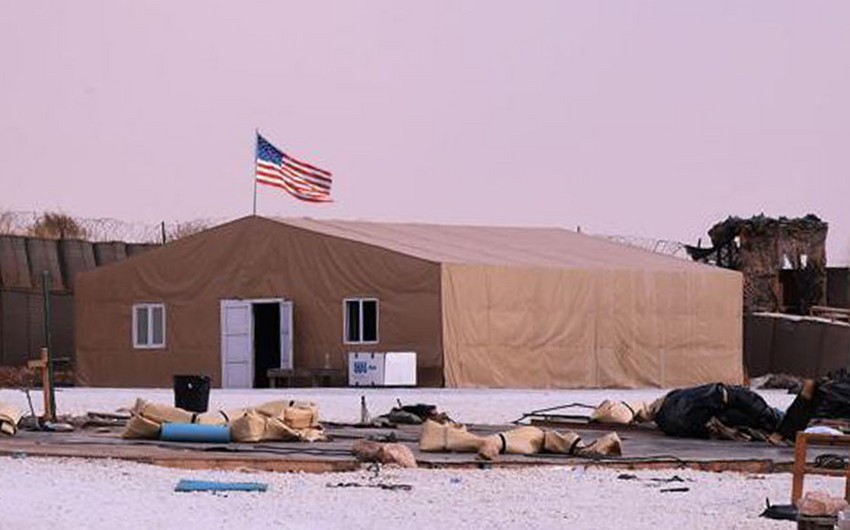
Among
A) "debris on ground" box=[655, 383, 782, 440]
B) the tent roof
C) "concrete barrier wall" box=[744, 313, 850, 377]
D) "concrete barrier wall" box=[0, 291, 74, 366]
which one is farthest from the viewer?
"concrete barrier wall" box=[0, 291, 74, 366]

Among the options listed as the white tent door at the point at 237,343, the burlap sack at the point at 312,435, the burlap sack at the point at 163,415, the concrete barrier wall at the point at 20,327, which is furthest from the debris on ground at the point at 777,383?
the burlap sack at the point at 163,415

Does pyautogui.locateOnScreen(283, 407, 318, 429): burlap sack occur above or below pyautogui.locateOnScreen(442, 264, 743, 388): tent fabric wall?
below

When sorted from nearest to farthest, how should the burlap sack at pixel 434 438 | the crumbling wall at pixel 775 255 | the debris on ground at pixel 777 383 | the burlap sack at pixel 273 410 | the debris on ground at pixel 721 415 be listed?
the burlap sack at pixel 434 438 < the burlap sack at pixel 273 410 < the debris on ground at pixel 721 415 < the debris on ground at pixel 777 383 < the crumbling wall at pixel 775 255

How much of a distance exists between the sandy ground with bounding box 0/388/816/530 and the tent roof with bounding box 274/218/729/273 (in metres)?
17.9

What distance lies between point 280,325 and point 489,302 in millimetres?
4205

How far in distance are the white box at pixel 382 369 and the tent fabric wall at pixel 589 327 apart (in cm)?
74

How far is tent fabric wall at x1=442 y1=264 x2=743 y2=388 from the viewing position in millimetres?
33469

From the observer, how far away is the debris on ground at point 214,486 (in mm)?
13641

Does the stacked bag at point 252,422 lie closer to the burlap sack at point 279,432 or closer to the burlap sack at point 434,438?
the burlap sack at point 279,432

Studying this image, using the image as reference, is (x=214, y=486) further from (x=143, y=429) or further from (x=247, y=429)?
(x=143, y=429)

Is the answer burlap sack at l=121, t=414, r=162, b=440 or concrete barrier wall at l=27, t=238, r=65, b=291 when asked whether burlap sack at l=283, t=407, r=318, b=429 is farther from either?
concrete barrier wall at l=27, t=238, r=65, b=291

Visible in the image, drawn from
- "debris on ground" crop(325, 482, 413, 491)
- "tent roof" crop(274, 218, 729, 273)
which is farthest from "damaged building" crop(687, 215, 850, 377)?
"debris on ground" crop(325, 482, 413, 491)

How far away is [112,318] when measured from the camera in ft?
123

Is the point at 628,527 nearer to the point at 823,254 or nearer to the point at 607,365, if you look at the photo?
the point at 607,365
